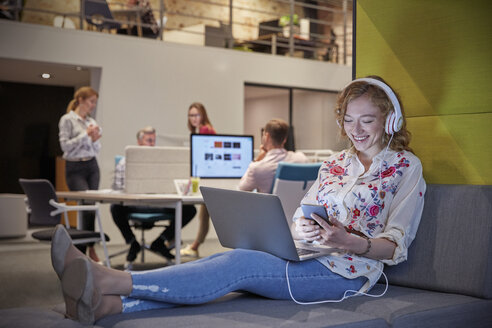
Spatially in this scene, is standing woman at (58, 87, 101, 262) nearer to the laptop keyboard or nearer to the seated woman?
the seated woman

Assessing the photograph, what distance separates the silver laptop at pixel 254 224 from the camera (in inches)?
70.8

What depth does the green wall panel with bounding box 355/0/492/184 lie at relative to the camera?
7.10 ft

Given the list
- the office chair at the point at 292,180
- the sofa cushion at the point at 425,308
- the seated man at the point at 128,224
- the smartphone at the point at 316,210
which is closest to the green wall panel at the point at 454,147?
the sofa cushion at the point at 425,308

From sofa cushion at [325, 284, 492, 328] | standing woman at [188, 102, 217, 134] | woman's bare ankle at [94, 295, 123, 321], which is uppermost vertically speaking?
standing woman at [188, 102, 217, 134]

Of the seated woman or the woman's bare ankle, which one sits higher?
the seated woman

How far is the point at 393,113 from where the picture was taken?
2.08m

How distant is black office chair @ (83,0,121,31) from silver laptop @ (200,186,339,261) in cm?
603

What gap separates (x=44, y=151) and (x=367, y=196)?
8.51 metres

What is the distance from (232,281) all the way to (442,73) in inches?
44.7

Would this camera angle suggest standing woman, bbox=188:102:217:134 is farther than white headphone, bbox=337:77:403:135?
Yes

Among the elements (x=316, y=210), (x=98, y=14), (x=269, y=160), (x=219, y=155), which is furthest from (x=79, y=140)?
(x=316, y=210)

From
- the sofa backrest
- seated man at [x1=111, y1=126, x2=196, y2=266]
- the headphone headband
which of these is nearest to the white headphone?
the headphone headband

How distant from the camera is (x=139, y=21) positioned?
7.87 meters

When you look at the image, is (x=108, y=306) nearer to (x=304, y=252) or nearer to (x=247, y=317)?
(x=247, y=317)
